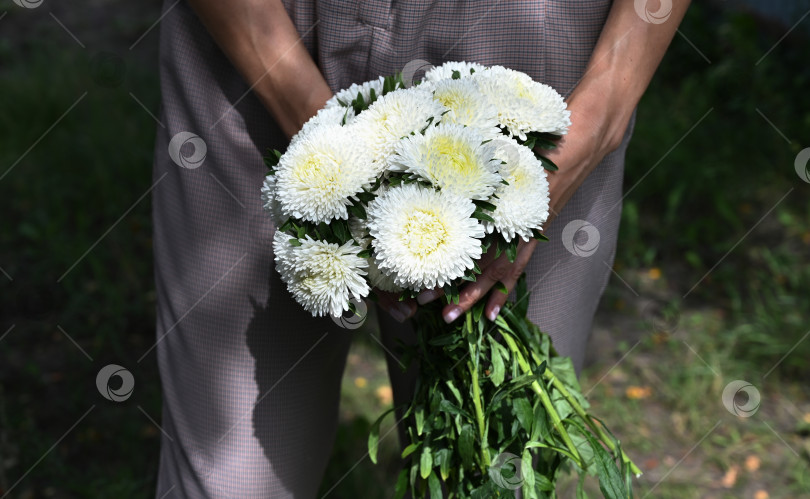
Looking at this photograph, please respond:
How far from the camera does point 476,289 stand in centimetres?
123

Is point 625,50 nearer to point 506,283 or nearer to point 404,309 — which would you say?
point 506,283

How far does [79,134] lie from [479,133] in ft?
11.3

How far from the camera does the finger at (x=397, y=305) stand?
→ 1257mm

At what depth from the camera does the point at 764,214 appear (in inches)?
143

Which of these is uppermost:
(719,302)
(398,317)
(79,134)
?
(398,317)

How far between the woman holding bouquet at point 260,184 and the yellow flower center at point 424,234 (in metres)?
0.15

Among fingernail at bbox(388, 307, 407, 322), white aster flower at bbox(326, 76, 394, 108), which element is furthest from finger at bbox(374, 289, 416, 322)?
white aster flower at bbox(326, 76, 394, 108)

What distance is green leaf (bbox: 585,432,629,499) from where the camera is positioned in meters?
1.26

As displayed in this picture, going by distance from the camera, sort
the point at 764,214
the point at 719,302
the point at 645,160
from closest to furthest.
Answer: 1. the point at 719,302
2. the point at 764,214
3. the point at 645,160

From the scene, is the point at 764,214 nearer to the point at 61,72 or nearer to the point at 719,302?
the point at 719,302

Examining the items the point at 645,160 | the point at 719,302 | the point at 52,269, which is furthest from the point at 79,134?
the point at 719,302

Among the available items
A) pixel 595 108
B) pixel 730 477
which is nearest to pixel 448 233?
pixel 595 108

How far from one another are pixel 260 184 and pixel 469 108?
1.40 feet

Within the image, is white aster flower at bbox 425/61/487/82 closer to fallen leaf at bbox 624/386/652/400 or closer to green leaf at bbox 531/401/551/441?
green leaf at bbox 531/401/551/441
